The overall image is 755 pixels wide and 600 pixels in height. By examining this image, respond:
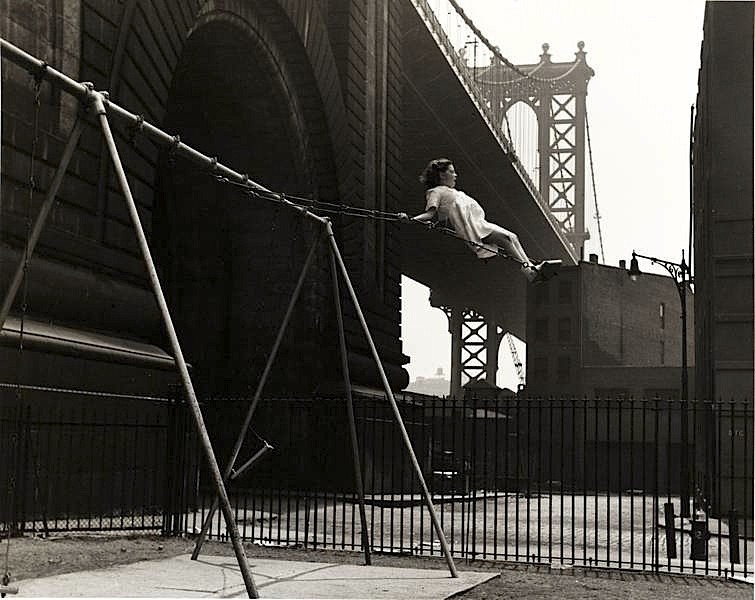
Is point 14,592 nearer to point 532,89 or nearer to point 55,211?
point 55,211

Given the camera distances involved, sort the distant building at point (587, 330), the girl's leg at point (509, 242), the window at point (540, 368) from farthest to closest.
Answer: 1. the window at point (540, 368)
2. the distant building at point (587, 330)
3. the girl's leg at point (509, 242)

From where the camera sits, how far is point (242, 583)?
326 inches

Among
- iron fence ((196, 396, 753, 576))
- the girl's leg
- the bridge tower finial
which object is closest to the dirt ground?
iron fence ((196, 396, 753, 576))

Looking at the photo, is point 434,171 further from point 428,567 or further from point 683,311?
point 683,311

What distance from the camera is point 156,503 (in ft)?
45.2

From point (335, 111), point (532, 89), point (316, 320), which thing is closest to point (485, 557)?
point (316, 320)

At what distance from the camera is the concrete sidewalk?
24.3 feet

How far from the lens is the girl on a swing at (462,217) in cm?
1151

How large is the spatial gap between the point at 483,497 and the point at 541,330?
41006 millimetres

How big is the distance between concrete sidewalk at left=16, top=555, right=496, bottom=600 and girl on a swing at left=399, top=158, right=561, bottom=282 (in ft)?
10.5

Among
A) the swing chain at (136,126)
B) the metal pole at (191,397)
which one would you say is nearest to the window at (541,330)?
the swing chain at (136,126)

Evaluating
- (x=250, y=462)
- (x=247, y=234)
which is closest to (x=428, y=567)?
(x=250, y=462)

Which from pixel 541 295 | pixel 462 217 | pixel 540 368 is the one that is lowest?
pixel 462 217

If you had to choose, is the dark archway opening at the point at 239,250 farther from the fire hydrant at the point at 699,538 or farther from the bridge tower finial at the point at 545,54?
the bridge tower finial at the point at 545,54
